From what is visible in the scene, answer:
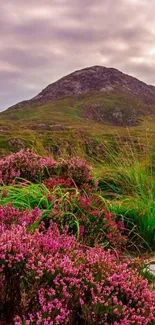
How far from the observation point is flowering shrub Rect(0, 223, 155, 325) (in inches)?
114

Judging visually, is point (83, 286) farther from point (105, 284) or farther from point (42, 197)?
point (42, 197)

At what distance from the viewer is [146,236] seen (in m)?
7.39

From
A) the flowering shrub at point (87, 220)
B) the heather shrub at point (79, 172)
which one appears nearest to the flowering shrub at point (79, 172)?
the heather shrub at point (79, 172)

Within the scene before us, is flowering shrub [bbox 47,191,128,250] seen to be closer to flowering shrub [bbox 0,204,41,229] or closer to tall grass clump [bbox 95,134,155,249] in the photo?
tall grass clump [bbox 95,134,155,249]

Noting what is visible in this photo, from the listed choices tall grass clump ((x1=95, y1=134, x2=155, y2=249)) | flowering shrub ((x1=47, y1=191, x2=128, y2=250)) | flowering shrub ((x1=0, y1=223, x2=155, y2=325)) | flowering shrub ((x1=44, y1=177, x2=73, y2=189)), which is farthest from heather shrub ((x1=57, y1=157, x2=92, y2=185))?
flowering shrub ((x1=0, y1=223, x2=155, y2=325))

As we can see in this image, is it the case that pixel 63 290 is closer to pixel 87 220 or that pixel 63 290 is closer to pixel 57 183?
pixel 87 220

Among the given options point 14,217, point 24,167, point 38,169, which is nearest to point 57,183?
point 38,169

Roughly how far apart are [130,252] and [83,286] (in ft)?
12.9

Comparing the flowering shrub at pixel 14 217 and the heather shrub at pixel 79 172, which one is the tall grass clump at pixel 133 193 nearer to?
the heather shrub at pixel 79 172

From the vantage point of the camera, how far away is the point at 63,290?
301 centimetres

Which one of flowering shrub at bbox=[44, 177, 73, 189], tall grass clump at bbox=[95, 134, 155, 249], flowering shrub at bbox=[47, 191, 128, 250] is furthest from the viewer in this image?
flowering shrub at bbox=[44, 177, 73, 189]

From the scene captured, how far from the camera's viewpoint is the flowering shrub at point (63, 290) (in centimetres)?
290

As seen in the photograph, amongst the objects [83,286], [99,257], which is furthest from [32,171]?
[83,286]

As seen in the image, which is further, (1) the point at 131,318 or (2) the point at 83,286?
(2) the point at 83,286
